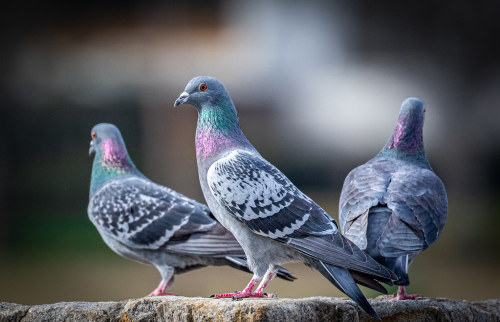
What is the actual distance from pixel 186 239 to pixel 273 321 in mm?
1171

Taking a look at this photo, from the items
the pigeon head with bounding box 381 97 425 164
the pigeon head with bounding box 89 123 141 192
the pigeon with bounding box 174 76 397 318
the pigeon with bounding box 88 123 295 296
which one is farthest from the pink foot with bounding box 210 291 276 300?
the pigeon head with bounding box 89 123 141 192

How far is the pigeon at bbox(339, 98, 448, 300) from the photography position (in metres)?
3.23

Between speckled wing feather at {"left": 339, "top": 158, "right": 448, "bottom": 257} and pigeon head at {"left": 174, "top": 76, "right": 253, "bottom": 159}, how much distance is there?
746mm

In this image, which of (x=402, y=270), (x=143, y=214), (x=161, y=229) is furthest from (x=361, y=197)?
(x=143, y=214)

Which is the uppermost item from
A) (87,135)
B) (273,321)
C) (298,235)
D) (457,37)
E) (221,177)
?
(457,37)

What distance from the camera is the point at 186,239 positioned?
3848 mm

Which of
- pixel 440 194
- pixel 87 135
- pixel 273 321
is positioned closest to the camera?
pixel 273 321

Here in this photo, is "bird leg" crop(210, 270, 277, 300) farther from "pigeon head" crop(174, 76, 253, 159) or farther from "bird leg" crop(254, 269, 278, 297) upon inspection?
"pigeon head" crop(174, 76, 253, 159)

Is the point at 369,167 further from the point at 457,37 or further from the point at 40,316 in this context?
the point at 457,37

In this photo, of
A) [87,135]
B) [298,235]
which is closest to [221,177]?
[298,235]

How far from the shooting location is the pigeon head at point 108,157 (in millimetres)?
4359

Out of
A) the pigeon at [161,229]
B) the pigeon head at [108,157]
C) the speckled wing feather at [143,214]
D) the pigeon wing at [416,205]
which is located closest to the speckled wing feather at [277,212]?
the pigeon wing at [416,205]

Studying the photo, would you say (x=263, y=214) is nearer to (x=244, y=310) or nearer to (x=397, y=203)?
(x=244, y=310)

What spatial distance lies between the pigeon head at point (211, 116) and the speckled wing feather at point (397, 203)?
0.75 m
